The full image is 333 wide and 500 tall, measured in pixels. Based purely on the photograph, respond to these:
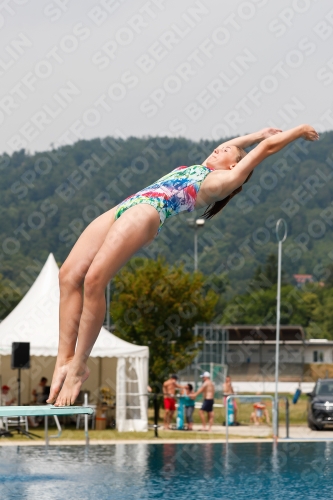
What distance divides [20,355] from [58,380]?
1480 centimetres

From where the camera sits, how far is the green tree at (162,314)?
31125 millimetres

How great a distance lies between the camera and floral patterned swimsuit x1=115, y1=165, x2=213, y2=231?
19.0 feet

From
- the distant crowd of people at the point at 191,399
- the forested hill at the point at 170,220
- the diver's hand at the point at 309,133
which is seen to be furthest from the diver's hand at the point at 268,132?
the forested hill at the point at 170,220

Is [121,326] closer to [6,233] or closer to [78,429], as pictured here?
[78,429]

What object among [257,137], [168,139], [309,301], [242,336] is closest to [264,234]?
[168,139]

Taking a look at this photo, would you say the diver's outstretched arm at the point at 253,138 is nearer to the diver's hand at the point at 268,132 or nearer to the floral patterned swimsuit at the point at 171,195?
the diver's hand at the point at 268,132

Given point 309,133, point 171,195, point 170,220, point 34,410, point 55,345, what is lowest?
point 34,410

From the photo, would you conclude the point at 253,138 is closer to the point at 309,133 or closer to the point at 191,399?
the point at 309,133

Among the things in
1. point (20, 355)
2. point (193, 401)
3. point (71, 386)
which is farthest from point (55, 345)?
point (71, 386)

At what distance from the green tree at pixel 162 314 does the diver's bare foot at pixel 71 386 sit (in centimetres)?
2496

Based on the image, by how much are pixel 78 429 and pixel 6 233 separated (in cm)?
10480

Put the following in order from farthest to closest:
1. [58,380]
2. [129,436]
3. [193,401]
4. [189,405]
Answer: [189,405], [193,401], [129,436], [58,380]

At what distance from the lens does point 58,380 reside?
6.07 meters

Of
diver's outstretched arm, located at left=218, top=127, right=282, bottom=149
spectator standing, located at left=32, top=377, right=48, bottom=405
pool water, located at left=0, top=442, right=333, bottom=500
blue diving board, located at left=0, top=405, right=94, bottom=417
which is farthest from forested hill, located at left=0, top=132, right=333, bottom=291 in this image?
blue diving board, located at left=0, top=405, right=94, bottom=417
